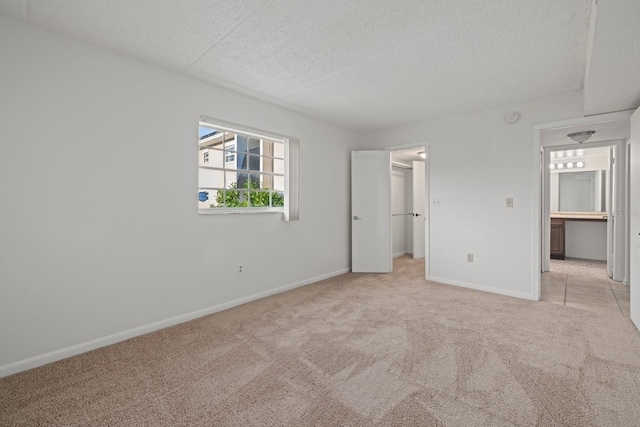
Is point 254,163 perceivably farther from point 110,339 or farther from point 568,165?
point 568,165

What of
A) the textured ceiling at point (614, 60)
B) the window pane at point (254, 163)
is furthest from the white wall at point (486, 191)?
the window pane at point (254, 163)

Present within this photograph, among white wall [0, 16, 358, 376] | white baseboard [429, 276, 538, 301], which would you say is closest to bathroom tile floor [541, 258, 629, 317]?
white baseboard [429, 276, 538, 301]

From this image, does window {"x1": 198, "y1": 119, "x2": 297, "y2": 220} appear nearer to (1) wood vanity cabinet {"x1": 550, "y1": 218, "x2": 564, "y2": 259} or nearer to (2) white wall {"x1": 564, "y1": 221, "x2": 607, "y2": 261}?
(1) wood vanity cabinet {"x1": 550, "y1": 218, "x2": 564, "y2": 259}

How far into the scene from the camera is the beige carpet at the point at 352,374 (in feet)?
5.31

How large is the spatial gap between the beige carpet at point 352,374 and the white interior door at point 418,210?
3264 mm

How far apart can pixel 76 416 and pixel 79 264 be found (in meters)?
1.12

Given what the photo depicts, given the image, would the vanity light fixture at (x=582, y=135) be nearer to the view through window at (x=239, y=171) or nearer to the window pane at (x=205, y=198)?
the view through window at (x=239, y=171)

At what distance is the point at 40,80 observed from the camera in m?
2.14

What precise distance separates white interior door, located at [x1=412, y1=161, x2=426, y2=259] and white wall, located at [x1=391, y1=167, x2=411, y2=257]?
1.41 ft

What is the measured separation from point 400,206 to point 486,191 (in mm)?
2934

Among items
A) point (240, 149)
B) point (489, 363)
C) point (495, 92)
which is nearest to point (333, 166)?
point (240, 149)

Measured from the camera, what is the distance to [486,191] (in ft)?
13.0

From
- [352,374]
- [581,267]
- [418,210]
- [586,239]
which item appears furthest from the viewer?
[418,210]

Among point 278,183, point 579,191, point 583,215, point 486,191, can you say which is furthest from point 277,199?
point 579,191
